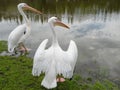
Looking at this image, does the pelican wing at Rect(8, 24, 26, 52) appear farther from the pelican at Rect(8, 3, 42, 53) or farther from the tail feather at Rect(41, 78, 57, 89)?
the tail feather at Rect(41, 78, 57, 89)

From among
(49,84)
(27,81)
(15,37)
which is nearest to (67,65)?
(49,84)


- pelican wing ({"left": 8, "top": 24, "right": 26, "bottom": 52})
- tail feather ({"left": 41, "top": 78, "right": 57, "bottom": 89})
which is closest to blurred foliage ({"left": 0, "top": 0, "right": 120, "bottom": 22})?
pelican wing ({"left": 8, "top": 24, "right": 26, "bottom": 52})

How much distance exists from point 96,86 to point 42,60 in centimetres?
154

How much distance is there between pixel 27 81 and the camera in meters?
5.60

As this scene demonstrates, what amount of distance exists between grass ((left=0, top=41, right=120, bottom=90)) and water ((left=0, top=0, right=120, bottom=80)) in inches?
21.5

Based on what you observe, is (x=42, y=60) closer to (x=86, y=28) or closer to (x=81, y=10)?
(x=86, y=28)

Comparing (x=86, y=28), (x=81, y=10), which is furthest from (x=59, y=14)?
(x=86, y=28)

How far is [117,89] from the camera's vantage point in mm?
5352

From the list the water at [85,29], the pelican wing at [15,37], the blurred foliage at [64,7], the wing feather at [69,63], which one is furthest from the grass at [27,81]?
Answer: the blurred foliage at [64,7]

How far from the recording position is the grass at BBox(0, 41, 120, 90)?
5.33 m

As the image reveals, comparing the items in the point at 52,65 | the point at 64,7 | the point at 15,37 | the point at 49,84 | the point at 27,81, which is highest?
the point at 64,7

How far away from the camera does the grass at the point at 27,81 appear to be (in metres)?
5.33

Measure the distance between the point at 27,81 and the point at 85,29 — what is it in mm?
5648

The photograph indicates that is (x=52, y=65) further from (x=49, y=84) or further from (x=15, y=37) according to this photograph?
(x=15, y=37)
